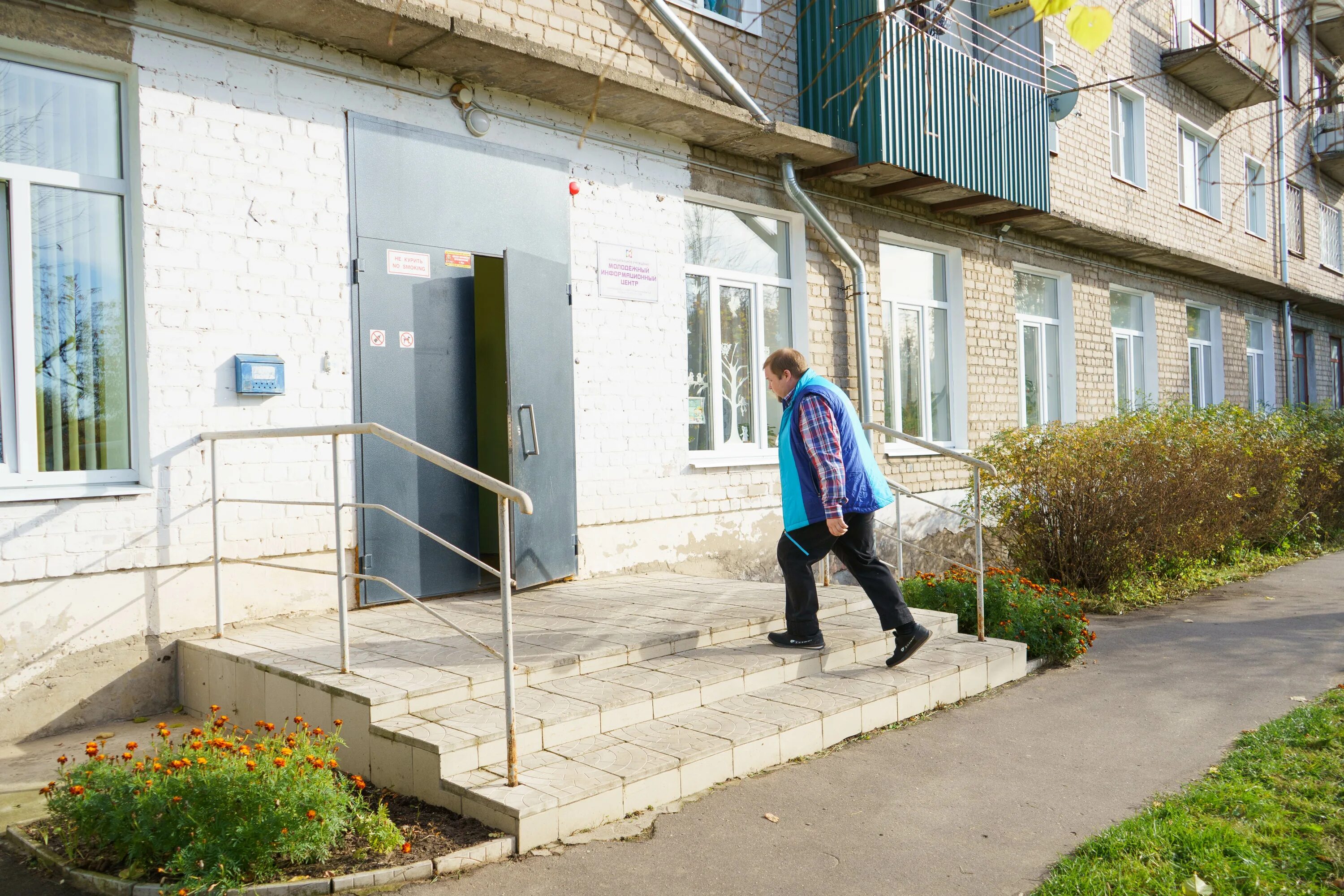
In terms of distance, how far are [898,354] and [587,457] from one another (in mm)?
4711

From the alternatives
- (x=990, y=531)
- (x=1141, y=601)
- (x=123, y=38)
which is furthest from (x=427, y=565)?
(x=1141, y=601)

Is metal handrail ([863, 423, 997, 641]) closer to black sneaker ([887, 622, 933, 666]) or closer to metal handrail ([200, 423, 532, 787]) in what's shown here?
black sneaker ([887, 622, 933, 666])

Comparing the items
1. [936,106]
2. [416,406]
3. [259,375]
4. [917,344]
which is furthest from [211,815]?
[917,344]

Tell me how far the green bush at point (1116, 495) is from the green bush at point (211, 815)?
7114 mm

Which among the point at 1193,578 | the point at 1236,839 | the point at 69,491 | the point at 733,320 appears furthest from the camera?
the point at 1193,578

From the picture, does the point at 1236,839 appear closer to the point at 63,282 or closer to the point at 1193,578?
the point at 63,282

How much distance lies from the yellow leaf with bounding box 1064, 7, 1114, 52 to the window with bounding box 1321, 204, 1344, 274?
73.7 feet

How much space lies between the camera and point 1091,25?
252cm

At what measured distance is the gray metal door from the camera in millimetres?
6227

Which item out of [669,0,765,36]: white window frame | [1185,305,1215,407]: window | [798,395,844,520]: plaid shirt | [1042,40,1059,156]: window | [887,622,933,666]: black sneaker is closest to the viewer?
[798,395,844,520]: plaid shirt

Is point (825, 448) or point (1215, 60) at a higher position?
point (1215, 60)

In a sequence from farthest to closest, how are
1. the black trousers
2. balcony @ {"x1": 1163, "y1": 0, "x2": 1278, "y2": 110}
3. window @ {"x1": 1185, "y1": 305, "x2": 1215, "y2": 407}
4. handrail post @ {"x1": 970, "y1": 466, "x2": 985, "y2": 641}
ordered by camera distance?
window @ {"x1": 1185, "y1": 305, "x2": 1215, "y2": 407}
balcony @ {"x1": 1163, "y1": 0, "x2": 1278, "y2": 110}
handrail post @ {"x1": 970, "y1": 466, "x2": 985, "y2": 641}
the black trousers

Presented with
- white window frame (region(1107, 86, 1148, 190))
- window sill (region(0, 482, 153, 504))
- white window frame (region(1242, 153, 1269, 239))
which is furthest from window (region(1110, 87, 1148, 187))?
window sill (region(0, 482, 153, 504))

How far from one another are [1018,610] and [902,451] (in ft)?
12.6
